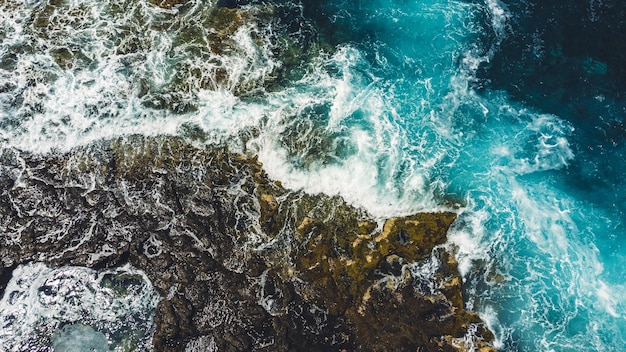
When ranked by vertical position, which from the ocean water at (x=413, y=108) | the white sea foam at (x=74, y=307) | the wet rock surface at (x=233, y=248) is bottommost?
the white sea foam at (x=74, y=307)

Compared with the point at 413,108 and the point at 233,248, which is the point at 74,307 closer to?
the point at 233,248

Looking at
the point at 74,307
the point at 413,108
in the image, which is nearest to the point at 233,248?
the point at 74,307

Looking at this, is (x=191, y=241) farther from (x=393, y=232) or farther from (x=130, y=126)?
(x=393, y=232)

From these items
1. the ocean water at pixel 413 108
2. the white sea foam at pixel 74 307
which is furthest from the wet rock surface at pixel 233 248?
the ocean water at pixel 413 108

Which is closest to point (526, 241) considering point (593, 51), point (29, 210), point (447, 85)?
point (447, 85)

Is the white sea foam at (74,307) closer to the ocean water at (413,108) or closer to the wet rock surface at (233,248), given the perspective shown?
the wet rock surface at (233,248)

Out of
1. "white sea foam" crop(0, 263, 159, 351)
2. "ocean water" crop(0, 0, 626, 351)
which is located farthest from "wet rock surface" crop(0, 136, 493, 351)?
"ocean water" crop(0, 0, 626, 351)

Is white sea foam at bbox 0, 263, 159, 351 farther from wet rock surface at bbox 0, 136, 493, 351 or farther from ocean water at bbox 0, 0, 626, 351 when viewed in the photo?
ocean water at bbox 0, 0, 626, 351
